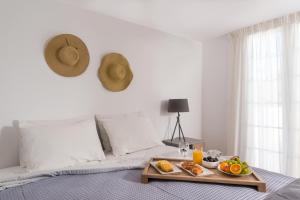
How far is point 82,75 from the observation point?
93.7 inches

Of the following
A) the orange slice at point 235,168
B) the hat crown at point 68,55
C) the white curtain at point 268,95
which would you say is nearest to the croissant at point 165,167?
the orange slice at point 235,168

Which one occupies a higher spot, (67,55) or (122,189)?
(67,55)

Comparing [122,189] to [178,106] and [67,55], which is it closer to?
[67,55]

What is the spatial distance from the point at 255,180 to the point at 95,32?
2.25 m

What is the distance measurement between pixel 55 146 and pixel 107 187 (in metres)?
0.67

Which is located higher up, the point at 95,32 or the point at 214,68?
the point at 95,32

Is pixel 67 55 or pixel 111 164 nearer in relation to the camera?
pixel 111 164

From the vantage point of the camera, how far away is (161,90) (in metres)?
Answer: 3.18

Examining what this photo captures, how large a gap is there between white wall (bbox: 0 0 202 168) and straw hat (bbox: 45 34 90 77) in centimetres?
6

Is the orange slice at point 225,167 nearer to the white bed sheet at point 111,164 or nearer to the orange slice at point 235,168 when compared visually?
the orange slice at point 235,168

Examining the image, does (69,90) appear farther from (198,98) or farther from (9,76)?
(198,98)

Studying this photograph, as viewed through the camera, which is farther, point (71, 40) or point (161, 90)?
point (161, 90)

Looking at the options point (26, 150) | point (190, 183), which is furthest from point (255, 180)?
point (26, 150)

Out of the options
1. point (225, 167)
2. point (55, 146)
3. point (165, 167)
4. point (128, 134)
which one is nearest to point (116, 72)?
point (128, 134)
